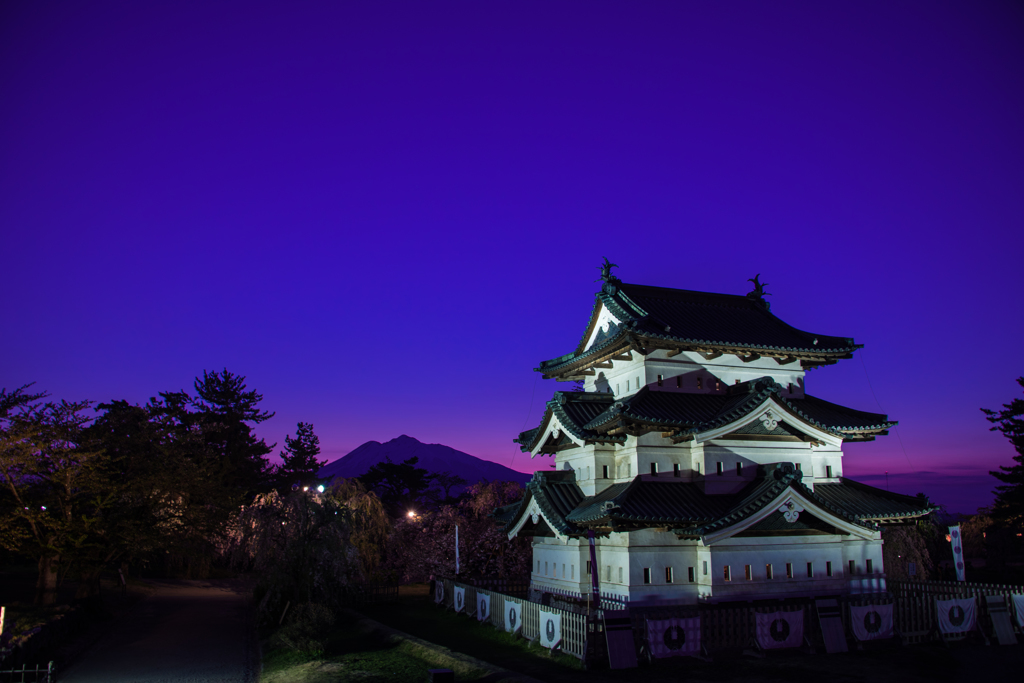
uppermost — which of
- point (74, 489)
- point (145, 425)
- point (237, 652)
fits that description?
point (145, 425)

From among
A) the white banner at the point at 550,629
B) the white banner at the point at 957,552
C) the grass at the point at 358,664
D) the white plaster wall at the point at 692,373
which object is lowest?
the grass at the point at 358,664

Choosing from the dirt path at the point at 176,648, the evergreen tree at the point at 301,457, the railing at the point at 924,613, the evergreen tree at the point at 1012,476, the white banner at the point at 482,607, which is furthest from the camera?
the evergreen tree at the point at 301,457

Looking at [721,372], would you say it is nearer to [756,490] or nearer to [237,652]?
[756,490]

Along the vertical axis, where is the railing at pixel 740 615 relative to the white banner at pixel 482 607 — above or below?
above

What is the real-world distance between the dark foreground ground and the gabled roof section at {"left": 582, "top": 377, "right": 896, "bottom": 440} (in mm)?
6994

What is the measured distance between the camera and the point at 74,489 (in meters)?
28.5

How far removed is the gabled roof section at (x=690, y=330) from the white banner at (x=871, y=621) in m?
9.23

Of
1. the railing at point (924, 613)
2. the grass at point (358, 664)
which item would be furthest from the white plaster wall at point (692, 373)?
the grass at point (358, 664)

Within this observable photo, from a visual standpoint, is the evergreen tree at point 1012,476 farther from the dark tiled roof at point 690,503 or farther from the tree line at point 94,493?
the tree line at point 94,493

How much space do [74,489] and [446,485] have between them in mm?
59839

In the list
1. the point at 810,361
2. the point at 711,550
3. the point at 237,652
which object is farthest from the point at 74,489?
the point at 810,361

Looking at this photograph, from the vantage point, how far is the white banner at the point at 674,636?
17062mm

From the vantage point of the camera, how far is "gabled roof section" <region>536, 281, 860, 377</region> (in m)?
23.4

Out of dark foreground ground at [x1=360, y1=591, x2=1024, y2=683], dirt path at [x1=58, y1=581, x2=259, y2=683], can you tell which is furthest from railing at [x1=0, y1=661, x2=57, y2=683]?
dark foreground ground at [x1=360, y1=591, x2=1024, y2=683]
